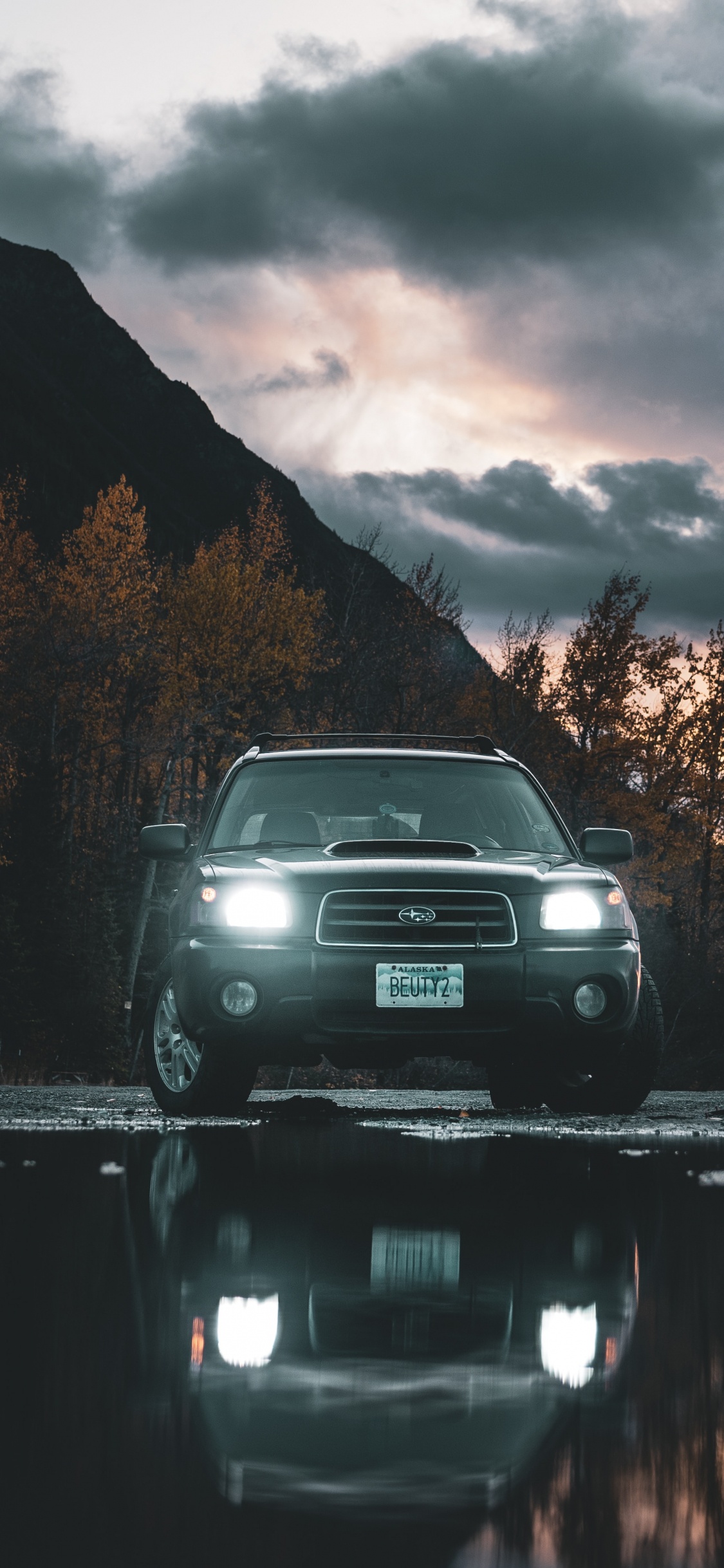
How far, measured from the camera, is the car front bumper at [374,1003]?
6578 millimetres

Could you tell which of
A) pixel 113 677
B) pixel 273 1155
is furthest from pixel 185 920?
pixel 113 677

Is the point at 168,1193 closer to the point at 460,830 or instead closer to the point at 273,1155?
the point at 273,1155

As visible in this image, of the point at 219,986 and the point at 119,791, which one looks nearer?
the point at 219,986

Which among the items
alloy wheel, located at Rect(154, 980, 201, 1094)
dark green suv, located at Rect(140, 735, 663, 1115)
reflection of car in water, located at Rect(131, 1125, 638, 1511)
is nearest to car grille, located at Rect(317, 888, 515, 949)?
dark green suv, located at Rect(140, 735, 663, 1115)

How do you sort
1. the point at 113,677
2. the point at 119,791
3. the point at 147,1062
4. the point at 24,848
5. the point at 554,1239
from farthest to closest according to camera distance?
the point at 119,791, the point at 113,677, the point at 24,848, the point at 147,1062, the point at 554,1239

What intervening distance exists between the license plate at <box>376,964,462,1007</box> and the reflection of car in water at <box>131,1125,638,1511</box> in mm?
662

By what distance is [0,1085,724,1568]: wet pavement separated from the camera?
7.34ft

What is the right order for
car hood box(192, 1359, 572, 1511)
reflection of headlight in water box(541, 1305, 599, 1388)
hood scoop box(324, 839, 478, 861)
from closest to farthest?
car hood box(192, 1359, 572, 1511) → reflection of headlight in water box(541, 1305, 599, 1388) → hood scoop box(324, 839, 478, 861)

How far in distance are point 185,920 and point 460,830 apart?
1.81 m

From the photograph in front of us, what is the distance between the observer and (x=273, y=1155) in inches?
257

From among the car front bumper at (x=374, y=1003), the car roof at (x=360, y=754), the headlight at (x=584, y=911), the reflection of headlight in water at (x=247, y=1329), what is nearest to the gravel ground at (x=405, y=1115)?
the car front bumper at (x=374, y=1003)

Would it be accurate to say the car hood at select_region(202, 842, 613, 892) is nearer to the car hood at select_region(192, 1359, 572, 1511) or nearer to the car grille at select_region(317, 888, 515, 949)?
the car grille at select_region(317, 888, 515, 949)

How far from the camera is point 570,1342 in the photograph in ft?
11.1

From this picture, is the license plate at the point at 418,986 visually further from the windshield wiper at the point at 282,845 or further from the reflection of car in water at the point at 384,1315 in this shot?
the windshield wiper at the point at 282,845
